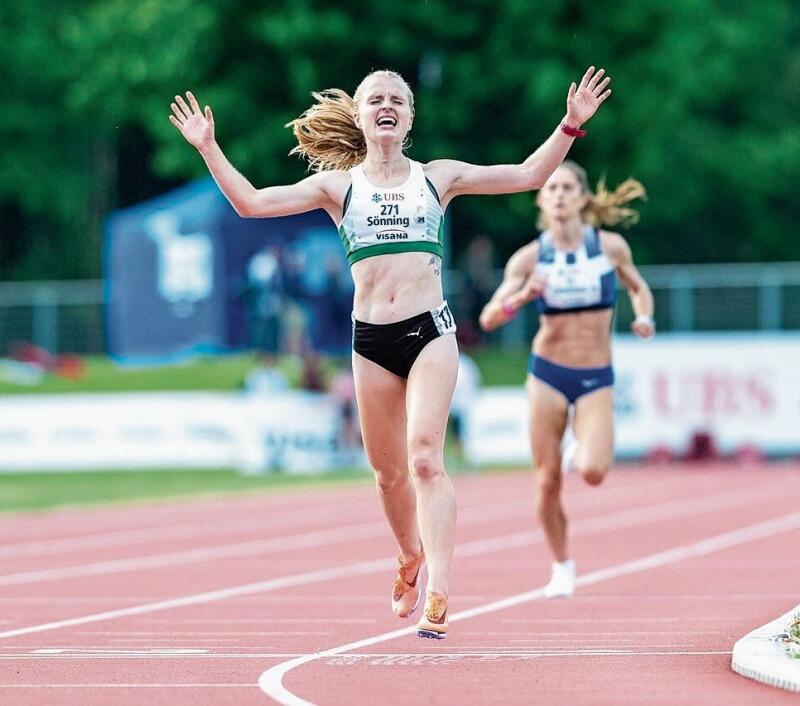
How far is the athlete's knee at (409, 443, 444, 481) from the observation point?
860 centimetres

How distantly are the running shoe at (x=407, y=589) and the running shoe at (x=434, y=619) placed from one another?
846 mm

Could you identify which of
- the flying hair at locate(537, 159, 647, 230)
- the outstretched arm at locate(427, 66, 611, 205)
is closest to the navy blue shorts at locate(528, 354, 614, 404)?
the flying hair at locate(537, 159, 647, 230)

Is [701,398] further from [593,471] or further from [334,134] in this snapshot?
[334,134]

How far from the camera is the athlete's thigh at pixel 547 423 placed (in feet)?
38.5

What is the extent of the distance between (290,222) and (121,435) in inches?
185

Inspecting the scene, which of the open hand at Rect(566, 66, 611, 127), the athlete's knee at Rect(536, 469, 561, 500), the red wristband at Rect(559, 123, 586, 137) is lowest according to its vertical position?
the athlete's knee at Rect(536, 469, 561, 500)

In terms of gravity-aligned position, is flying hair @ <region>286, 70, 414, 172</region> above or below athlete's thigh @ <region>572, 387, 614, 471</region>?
above

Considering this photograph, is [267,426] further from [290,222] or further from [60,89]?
[60,89]

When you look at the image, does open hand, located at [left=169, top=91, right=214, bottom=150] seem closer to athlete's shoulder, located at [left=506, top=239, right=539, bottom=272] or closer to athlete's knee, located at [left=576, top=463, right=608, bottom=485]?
athlete's shoulder, located at [left=506, top=239, right=539, bottom=272]

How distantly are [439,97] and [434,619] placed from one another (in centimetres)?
2914

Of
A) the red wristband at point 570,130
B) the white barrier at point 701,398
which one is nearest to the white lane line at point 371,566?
the red wristband at point 570,130

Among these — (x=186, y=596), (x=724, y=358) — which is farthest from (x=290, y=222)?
(x=186, y=596)

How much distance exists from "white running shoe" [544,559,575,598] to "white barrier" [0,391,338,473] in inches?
650

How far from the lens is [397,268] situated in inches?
347
